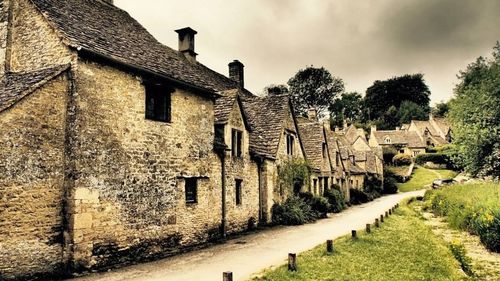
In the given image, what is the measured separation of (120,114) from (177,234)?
509cm

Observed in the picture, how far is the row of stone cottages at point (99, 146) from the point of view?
10.1m

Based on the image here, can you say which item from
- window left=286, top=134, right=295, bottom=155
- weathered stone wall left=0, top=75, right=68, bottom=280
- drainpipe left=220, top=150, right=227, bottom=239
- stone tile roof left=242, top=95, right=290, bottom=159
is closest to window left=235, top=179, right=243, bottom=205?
drainpipe left=220, top=150, right=227, bottom=239

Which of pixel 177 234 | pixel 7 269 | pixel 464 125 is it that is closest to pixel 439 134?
pixel 464 125

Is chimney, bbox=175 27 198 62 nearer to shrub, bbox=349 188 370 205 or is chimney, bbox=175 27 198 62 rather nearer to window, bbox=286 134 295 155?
window, bbox=286 134 295 155

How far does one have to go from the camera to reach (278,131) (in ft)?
80.8

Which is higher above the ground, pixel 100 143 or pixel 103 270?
pixel 100 143

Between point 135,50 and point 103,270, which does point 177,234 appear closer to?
point 103,270

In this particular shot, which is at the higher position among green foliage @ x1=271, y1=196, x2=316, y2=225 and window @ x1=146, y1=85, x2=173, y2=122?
window @ x1=146, y1=85, x2=173, y2=122

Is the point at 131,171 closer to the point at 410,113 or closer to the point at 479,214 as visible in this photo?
the point at 479,214

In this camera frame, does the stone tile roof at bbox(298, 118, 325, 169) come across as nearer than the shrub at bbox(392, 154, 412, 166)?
Yes

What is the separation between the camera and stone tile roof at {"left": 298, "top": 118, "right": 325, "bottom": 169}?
107ft

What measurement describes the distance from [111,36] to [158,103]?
3.02 m

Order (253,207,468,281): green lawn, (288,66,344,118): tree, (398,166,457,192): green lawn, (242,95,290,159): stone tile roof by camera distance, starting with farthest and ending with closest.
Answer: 1. (288,66,344,118): tree
2. (398,166,457,192): green lawn
3. (242,95,290,159): stone tile roof
4. (253,207,468,281): green lawn

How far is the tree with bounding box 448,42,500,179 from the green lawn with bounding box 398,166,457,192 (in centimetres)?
2868
